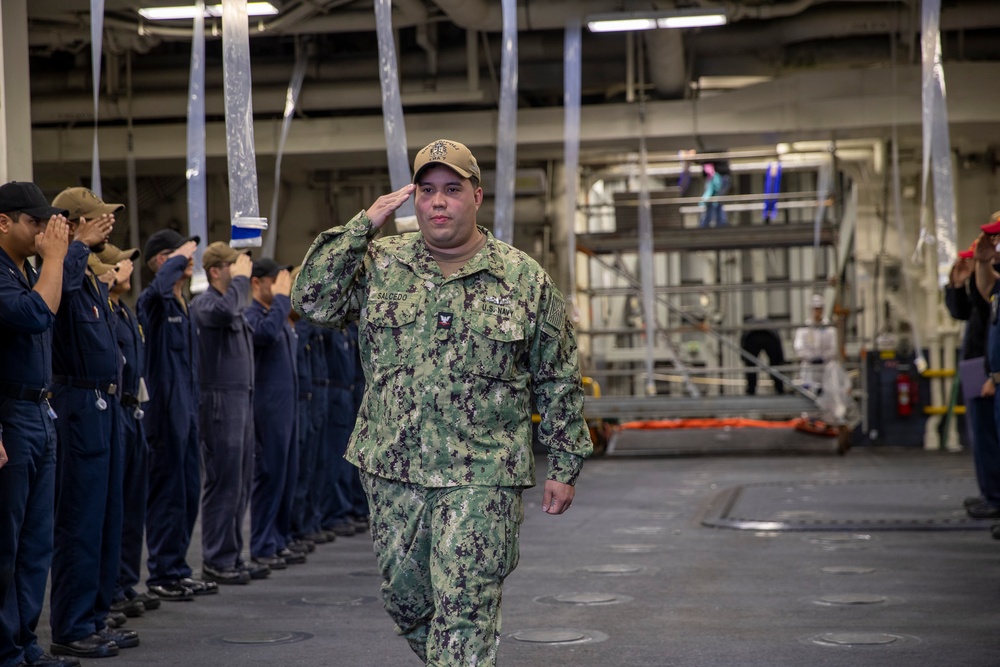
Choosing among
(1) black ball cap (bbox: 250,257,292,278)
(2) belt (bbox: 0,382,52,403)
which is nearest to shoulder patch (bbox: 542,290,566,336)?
(2) belt (bbox: 0,382,52,403)

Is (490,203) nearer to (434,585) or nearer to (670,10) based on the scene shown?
(670,10)

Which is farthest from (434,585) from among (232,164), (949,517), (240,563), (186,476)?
(949,517)

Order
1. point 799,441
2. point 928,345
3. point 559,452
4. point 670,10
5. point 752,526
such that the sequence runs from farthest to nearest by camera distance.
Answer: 1. point 928,345
2. point 799,441
3. point 670,10
4. point 752,526
5. point 559,452

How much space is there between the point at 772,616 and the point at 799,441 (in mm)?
10207

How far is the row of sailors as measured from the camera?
3.94m

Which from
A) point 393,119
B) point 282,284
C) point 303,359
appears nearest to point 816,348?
point 303,359

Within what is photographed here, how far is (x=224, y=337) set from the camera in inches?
241

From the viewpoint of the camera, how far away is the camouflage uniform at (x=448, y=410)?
9.87ft

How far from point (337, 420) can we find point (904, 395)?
31.7ft

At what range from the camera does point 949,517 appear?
8078mm

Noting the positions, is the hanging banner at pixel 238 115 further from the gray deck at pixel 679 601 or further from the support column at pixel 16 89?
the support column at pixel 16 89

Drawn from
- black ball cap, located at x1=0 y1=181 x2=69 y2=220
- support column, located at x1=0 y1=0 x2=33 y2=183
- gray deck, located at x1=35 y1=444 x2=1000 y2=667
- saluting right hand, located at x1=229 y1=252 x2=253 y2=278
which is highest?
support column, located at x1=0 y1=0 x2=33 y2=183

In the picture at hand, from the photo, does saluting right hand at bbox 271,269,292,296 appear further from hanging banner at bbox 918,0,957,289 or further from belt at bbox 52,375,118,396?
hanging banner at bbox 918,0,957,289

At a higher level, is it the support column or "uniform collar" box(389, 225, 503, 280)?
the support column
